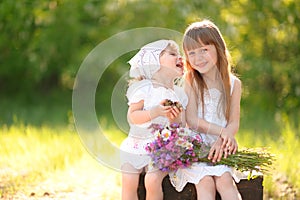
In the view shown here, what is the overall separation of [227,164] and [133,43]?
551cm

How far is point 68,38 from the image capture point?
9820mm

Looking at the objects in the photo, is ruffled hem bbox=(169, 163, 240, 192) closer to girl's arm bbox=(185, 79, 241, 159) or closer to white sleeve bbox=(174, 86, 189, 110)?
girl's arm bbox=(185, 79, 241, 159)

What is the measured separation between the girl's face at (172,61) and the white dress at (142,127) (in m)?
0.12

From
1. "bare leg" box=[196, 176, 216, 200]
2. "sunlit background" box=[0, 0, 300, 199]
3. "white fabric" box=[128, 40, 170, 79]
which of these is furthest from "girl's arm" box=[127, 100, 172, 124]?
"sunlit background" box=[0, 0, 300, 199]

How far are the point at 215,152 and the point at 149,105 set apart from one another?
450 mm

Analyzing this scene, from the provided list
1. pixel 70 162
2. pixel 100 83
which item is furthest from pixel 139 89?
pixel 100 83

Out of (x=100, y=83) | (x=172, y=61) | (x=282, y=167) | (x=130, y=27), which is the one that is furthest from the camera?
(x=100, y=83)

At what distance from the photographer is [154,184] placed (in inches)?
136

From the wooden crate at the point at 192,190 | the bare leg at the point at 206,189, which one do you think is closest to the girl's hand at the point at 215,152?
the bare leg at the point at 206,189

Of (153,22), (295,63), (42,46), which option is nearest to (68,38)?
(42,46)

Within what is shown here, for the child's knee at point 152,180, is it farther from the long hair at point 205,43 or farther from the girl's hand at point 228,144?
the long hair at point 205,43

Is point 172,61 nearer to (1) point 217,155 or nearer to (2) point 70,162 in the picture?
(1) point 217,155

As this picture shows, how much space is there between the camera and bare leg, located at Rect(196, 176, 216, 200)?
11.2ft

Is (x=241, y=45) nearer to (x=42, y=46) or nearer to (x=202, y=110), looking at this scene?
(x=42, y=46)
